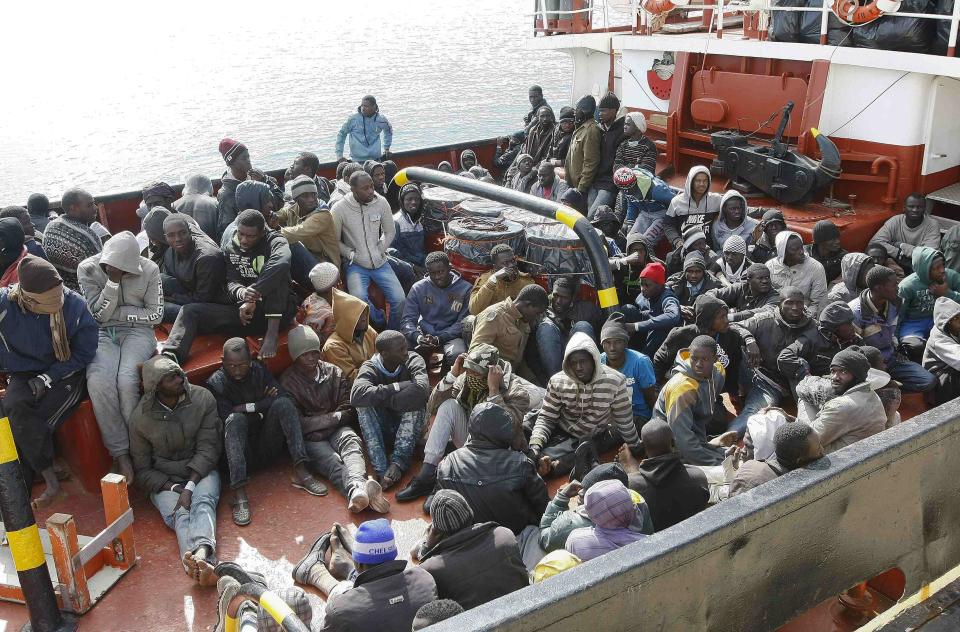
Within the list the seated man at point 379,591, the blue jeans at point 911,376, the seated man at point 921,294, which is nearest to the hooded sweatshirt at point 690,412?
the blue jeans at point 911,376

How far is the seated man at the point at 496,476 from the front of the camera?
4578 mm

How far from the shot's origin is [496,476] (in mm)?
4586

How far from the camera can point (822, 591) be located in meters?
3.12

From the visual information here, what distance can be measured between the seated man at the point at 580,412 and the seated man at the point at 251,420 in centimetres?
142

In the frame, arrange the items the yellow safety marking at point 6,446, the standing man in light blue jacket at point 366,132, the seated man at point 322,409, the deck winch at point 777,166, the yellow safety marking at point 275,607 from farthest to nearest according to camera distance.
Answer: the standing man in light blue jacket at point 366,132
the deck winch at point 777,166
the seated man at point 322,409
the yellow safety marking at point 6,446
the yellow safety marking at point 275,607

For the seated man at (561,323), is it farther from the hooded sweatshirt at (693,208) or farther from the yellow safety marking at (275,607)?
the yellow safety marking at (275,607)

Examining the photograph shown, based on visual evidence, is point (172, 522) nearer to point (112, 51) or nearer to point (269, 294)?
point (269, 294)

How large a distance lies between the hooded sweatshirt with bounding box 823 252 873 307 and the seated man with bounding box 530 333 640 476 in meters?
2.03

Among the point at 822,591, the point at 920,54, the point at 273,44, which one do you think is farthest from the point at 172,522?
the point at 273,44

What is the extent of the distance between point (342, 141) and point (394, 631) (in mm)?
8423

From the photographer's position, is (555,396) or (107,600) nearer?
(107,600)

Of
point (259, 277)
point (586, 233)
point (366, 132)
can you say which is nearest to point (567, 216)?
point (586, 233)

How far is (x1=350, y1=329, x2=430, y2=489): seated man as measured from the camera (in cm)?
554

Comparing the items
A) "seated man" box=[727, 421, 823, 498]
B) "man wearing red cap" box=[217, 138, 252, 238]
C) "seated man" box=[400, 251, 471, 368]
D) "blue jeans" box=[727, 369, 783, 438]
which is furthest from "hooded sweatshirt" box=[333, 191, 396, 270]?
"seated man" box=[727, 421, 823, 498]
